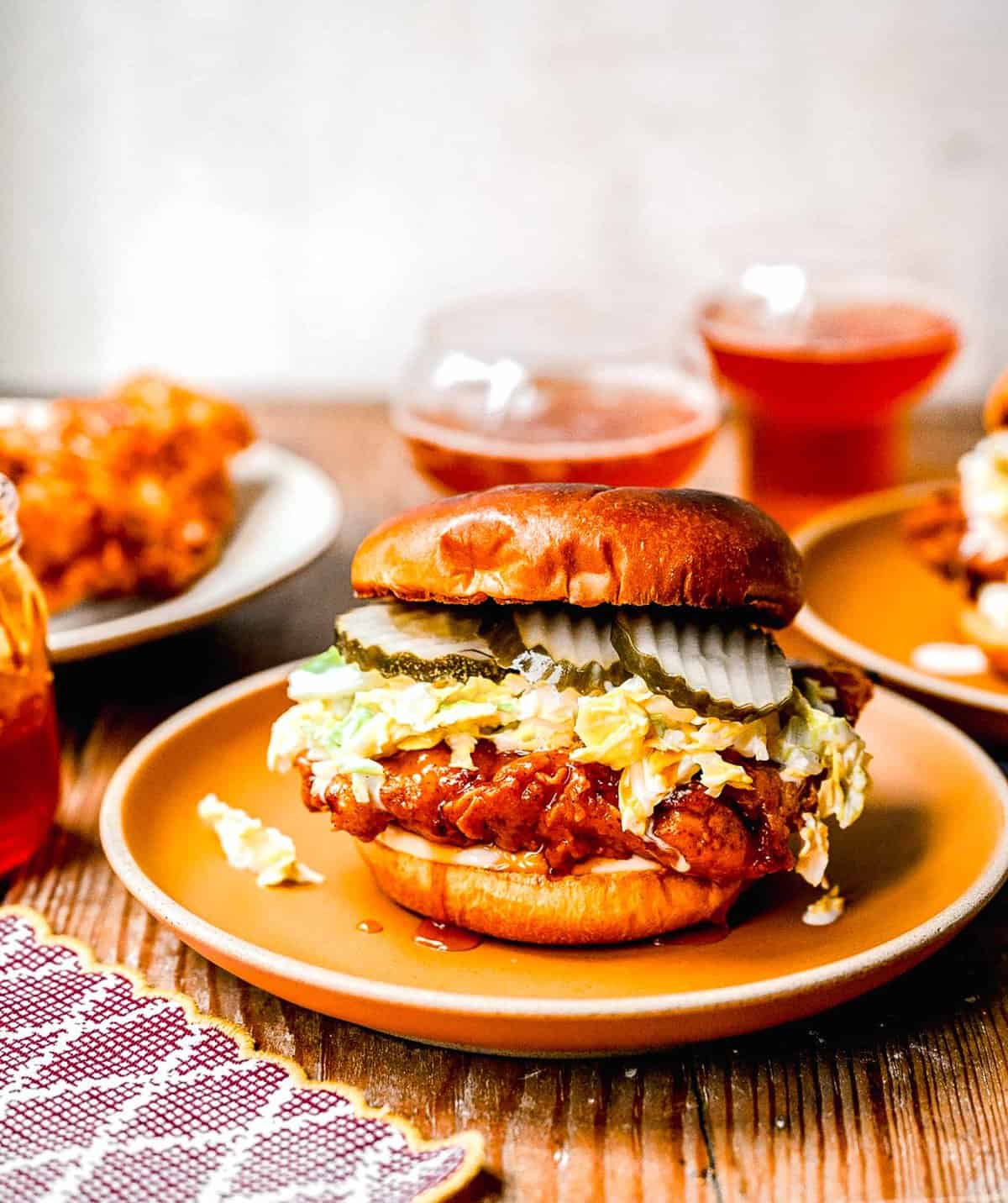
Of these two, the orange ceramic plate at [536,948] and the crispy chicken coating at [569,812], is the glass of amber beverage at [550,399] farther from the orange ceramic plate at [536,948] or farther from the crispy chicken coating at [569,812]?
the crispy chicken coating at [569,812]

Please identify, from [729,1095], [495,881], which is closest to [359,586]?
[495,881]

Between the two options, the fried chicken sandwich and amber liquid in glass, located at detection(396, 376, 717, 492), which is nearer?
the fried chicken sandwich

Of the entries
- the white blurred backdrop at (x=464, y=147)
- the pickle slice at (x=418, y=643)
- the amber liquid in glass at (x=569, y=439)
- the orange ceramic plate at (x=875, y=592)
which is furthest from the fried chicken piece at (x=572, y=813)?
the white blurred backdrop at (x=464, y=147)

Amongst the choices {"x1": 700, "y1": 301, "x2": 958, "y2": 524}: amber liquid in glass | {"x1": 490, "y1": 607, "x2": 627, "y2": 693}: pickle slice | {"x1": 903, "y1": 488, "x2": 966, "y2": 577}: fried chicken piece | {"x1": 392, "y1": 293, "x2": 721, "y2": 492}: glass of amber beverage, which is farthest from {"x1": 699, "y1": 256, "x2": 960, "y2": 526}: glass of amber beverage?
{"x1": 490, "y1": 607, "x2": 627, "y2": 693}: pickle slice

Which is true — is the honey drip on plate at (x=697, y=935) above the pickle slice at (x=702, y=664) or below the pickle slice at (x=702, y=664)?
below

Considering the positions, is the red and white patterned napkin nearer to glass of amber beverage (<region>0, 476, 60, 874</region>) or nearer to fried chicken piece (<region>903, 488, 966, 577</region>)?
glass of amber beverage (<region>0, 476, 60, 874</region>)

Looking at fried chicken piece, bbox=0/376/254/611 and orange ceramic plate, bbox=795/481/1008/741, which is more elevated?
fried chicken piece, bbox=0/376/254/611
